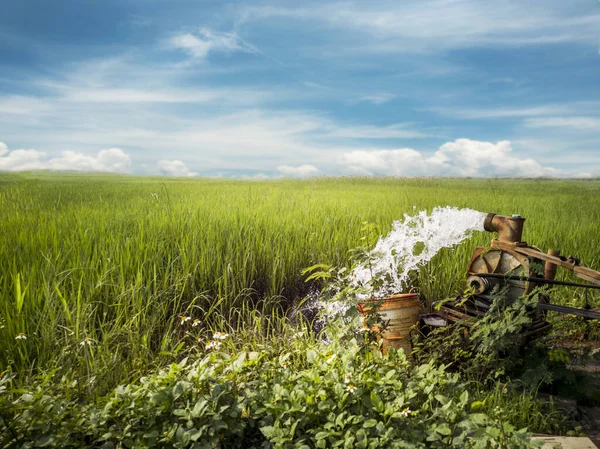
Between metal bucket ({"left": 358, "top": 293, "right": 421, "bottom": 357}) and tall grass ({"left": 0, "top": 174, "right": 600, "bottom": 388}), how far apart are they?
1.06m

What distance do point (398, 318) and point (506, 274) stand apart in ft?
2.75

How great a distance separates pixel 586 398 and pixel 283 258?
304 cm

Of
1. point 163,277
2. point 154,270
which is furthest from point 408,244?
point 163,277

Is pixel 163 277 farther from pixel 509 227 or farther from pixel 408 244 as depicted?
pixel 509 227

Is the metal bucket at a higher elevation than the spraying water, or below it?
below

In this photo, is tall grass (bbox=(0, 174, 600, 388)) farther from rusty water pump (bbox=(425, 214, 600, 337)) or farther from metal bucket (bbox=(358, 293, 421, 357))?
rusty water pump (bbox=(425, 214, 600, 337))

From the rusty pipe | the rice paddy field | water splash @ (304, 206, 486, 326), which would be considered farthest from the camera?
water splash @ (304, 206, 486, 326)

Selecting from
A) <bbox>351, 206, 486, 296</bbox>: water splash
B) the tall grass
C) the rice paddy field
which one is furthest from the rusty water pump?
the tall grass

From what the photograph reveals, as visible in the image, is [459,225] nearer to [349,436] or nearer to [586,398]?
[586,398]

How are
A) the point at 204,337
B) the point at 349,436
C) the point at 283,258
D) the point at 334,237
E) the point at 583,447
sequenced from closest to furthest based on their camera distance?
the point at 349,436, the point at 583,447, the point at 204,337, the point at 283,258, the point at 334,237

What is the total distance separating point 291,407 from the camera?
2.39m

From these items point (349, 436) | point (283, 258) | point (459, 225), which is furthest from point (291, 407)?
point (283, 258)

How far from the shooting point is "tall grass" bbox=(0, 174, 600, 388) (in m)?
3.45

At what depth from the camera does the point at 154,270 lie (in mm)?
4148
